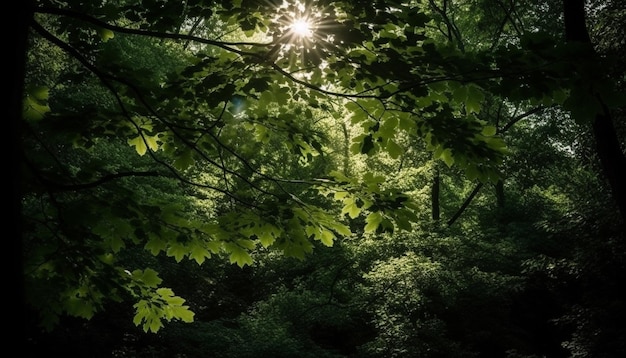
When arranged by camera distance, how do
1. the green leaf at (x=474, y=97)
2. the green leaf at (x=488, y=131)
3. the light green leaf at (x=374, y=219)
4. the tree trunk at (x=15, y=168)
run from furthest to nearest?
1. the light green leaf at (x=374, y=219)
2. the green leaf at (x=488, y=131)
3. the green leaf at (x=474, y=97)
4. the tree trunk at (x=15, y=168)

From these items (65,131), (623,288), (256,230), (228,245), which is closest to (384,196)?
(256,230)

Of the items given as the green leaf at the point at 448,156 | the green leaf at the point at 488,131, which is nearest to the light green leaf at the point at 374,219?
the green leaf at the point at 448,156

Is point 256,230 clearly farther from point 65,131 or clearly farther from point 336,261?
point 336,261

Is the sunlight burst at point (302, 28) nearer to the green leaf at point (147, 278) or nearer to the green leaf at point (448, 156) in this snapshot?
the green leaf at point (448, 156)

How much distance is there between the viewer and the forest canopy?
2.87 meters

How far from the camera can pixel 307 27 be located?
2.82 meters

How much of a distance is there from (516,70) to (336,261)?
11150 millimetres

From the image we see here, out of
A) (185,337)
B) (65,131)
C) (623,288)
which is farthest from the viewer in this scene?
(185,337)

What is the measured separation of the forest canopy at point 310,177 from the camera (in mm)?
2869

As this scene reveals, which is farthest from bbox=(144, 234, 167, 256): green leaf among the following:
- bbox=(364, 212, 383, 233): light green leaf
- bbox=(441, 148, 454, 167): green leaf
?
bbox=(441, 148, 454, 167): green leaf

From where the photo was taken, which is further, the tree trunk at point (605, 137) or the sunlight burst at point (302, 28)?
the tree trunk at point (605, 137)

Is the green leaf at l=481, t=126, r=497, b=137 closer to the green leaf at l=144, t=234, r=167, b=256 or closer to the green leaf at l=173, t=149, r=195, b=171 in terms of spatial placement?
the green leaf at l=173, t=149, r=195, b=171

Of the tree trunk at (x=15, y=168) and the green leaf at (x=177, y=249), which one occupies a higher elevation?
the green leaf at (x=177, y=249)

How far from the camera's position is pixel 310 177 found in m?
8.70
